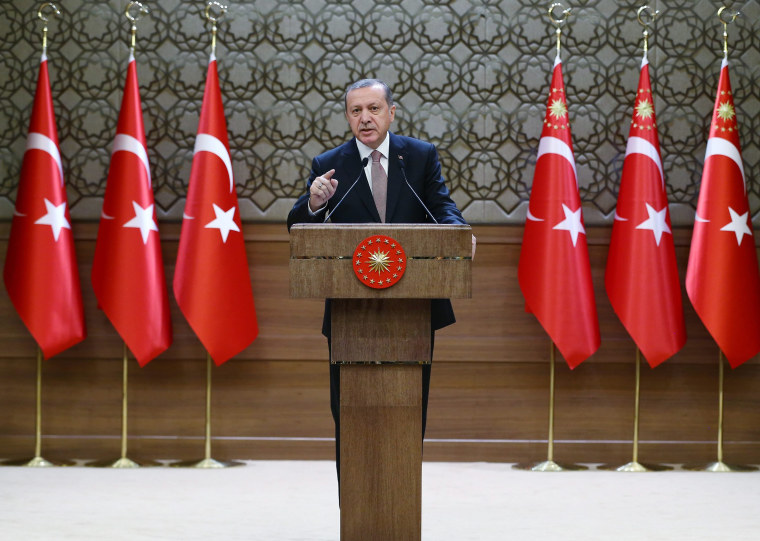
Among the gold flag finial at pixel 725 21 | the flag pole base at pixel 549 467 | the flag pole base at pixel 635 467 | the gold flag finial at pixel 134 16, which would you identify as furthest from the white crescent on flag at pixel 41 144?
the gold flag finial at pixel 725 21

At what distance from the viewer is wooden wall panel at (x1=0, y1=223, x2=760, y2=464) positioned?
4832mm

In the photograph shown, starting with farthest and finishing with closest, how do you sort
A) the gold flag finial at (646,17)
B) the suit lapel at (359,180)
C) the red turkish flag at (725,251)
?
the gold flag finial at (646,17), the red turkish flag at (725,251), the suit lapel at (359,180)

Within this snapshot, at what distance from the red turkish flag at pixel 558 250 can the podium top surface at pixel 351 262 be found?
2359 millimetres

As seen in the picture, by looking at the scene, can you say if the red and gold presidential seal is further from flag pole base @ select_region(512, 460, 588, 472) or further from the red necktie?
flag pole base @ select_region(512, 460, 588, 472)

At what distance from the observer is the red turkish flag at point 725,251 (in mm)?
4535

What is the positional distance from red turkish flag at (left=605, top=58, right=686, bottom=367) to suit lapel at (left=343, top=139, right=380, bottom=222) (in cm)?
230

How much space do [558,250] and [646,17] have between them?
144 cm

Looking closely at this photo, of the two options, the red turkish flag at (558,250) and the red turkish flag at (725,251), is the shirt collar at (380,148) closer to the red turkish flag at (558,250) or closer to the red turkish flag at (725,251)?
the red turkish flag at (558,250)

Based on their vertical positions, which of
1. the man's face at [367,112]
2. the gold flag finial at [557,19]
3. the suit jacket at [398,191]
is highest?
the gold flag finial at [557,19]

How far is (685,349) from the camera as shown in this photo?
4.84 metres

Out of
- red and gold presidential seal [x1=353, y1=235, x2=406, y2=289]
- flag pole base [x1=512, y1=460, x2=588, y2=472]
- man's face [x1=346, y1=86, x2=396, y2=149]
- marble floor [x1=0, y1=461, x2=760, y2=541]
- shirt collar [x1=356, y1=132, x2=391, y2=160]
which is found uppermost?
man's face [x1=346, y1=86, x2=396, y2=149]

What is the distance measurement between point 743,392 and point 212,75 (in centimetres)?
332

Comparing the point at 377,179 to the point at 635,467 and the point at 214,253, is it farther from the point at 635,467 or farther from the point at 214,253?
the point at 635,467

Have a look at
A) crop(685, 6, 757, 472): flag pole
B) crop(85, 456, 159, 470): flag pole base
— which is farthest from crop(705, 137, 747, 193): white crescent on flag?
crop(85, 456, 159, 470): flag pole base
